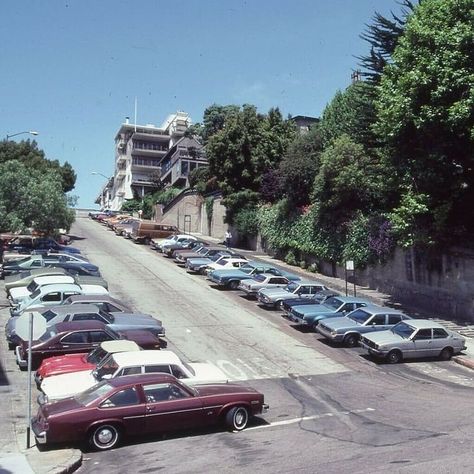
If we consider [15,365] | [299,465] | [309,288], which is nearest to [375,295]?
[309,288]

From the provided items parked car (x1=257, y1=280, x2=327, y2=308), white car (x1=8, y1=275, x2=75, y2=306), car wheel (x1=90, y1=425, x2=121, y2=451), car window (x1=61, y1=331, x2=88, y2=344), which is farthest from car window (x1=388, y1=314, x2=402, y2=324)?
car wheel (x1=90, y1=425, x2=121, y2=451)

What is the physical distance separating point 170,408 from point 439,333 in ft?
40.1

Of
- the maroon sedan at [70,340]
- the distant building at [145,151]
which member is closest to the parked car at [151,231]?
the maroon sedan at [70,340]

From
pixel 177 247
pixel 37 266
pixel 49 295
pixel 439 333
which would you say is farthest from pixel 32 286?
pixel 177 247

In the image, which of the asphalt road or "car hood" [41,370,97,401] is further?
"car hood" [41,370,97,401]

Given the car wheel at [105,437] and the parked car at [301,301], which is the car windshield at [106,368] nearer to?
the car wheel at [105,437]

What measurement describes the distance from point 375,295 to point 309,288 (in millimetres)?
6301

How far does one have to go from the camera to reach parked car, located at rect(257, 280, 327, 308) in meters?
27.6

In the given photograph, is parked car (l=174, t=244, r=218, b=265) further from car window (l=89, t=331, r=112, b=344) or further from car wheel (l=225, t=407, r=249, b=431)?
car wheel (l=225, t=407, r=249, b=431)

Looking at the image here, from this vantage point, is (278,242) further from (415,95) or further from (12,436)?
(12,436)

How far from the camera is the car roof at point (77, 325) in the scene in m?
17.8

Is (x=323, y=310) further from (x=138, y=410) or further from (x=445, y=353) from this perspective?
(x=138, y=410)

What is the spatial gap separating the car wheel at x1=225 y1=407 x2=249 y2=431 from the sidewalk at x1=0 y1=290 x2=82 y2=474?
3050 mm

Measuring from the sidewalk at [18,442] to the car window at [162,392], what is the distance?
1640 millimetres
